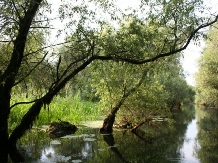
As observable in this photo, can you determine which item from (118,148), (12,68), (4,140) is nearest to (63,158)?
(4,140)

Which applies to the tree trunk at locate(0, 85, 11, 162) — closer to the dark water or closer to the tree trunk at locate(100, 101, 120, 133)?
the dark water

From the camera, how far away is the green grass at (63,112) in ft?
47.3

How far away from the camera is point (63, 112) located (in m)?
17.7

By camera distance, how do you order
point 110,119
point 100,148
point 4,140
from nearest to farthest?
point 4,140
point 100,148
point 110,119

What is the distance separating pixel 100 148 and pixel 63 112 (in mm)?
7365

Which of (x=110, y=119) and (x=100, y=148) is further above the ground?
(x=110, y=119)

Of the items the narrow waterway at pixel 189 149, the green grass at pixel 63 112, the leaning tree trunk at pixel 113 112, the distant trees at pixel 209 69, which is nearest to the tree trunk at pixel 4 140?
the green grass at pixel 63 112

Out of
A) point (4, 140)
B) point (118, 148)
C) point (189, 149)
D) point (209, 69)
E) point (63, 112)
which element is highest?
point (209, 69)

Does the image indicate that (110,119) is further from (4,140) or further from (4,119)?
(4,119)

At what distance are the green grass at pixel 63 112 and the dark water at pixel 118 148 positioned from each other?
1.45m

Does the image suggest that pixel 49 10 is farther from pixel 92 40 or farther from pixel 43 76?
pixel 43 76

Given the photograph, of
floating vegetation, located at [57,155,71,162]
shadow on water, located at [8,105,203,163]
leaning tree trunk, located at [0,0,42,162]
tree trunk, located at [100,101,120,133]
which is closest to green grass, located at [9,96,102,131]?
tree trunk, located at [100,101,120,133]

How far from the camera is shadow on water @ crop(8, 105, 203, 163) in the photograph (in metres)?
9.28

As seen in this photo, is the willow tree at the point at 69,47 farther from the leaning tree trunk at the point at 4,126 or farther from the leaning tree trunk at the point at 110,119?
the leaning tree trunk at the point at 110,119
